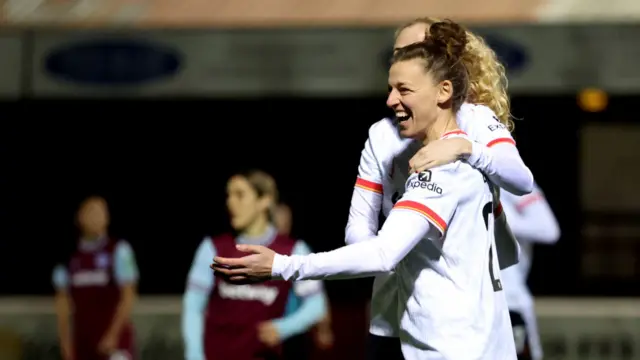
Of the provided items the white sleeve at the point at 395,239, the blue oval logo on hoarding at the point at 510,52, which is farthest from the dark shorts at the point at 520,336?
the blue oval logo on hoarding at the point at 510,52

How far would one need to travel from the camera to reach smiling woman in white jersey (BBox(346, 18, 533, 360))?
12.8 ft

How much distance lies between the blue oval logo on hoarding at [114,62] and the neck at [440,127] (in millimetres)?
8404

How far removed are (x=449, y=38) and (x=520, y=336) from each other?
2931mm

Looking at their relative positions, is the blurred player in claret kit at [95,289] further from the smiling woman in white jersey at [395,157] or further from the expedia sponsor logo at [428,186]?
the expedia sponsor logo at [428,186]

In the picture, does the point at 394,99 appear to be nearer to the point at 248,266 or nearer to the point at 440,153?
the point at 440,153

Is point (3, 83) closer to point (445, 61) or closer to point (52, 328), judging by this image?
point (52, 328)

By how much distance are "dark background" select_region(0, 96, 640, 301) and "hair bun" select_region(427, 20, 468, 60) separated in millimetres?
8439

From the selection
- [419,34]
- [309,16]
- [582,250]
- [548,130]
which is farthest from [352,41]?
[419,34]

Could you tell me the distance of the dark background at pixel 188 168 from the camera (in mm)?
12516

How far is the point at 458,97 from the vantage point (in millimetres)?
3732

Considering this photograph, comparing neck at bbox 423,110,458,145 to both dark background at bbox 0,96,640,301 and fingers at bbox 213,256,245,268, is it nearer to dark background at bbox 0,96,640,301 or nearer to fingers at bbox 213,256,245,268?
fingers at bbox 213,256,245,268

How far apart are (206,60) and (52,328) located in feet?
9.13

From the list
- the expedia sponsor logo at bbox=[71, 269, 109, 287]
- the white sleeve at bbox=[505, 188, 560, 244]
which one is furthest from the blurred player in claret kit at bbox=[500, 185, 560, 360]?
the expedia sponsor logo at bbox=[71, 269, 109, 287]

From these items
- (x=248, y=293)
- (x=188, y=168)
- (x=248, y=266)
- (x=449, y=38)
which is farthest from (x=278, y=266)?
(x=188, y=168)
